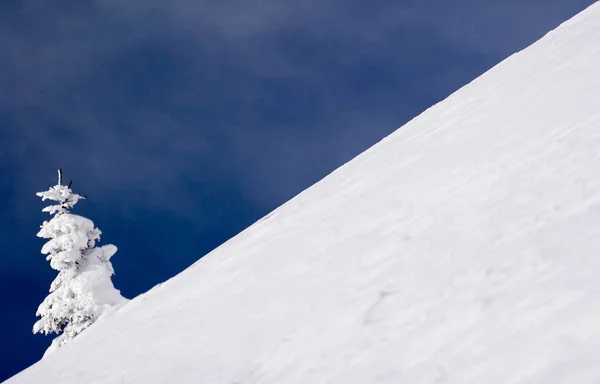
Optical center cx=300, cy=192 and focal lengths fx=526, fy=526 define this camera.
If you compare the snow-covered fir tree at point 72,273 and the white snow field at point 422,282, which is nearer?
the white snow field at point 422,282

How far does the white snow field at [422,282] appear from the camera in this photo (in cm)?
364

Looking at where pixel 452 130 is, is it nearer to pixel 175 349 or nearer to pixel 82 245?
pixel 175 349

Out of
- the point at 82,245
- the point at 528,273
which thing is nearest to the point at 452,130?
the point at 528,273

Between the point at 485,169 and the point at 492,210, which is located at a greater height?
the point at 485,169

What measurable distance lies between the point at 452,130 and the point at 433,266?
A: 620 centimetres

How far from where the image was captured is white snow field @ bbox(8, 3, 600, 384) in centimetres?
364

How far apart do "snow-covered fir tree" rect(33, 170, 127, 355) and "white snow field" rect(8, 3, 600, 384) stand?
11222 millimetres

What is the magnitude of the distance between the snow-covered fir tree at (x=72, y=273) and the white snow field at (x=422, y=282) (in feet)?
36.8

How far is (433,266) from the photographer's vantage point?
16.6ft

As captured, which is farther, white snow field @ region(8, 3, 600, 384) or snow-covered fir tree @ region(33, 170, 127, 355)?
snow-covered fir tree @ region(33, 170, 127, 355)

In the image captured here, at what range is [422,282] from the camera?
15.9 ft

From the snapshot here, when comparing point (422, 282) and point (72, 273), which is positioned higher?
point (72, 273)

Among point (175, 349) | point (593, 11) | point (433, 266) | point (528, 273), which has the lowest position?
point (528, 273)

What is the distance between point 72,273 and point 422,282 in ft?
65.8
